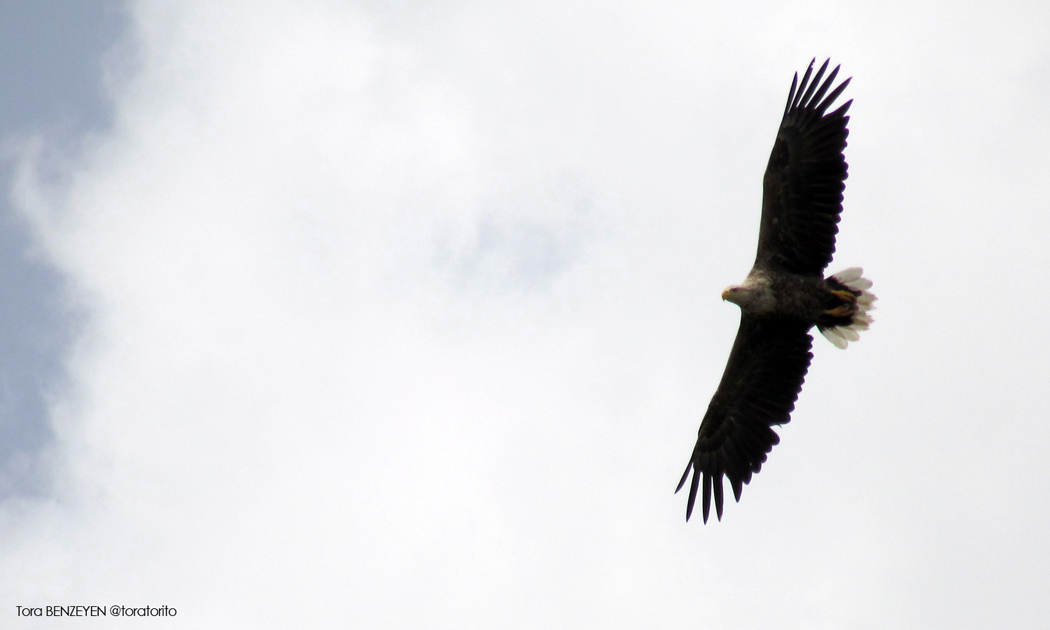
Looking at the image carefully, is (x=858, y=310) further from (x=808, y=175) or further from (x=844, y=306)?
(x=808, y=175)

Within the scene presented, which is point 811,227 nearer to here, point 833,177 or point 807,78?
point 833,177

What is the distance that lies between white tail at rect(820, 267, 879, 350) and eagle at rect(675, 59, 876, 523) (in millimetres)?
12

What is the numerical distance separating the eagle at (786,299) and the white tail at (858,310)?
0.04ft

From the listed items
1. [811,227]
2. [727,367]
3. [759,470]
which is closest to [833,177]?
[811,227]

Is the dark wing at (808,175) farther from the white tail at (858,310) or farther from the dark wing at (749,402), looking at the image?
the dark wing at (749,402)

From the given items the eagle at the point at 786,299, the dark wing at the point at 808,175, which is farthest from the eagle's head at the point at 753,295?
the dark wing at the point at 808,175

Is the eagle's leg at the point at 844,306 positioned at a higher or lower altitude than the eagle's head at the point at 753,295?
lower

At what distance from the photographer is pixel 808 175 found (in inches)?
438

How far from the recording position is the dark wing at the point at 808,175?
11.1m

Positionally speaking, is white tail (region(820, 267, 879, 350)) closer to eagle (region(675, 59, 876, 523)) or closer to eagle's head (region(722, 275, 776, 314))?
eagle (region(675, 59, 876, 523))

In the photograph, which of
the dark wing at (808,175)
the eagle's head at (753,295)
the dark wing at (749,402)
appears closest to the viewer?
the dark wing at (808,175)

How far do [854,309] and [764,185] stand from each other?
1845 millimetres

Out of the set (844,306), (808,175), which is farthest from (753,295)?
(808,175)

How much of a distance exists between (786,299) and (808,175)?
4.72 feet
